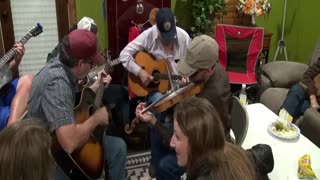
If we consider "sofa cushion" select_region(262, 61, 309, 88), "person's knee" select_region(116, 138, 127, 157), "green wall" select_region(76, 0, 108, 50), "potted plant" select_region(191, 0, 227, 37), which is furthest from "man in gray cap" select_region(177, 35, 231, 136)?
"green wall" select_region(76, 0, 108, 50)

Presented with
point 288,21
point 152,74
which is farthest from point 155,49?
point 288,21

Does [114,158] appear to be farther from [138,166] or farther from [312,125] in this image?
[312,125]

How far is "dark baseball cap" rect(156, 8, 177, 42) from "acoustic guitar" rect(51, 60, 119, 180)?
966 millimetres

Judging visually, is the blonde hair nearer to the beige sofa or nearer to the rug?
the rug

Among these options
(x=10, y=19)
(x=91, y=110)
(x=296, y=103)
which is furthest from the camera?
(x=10, y=19)

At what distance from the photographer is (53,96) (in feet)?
6.05

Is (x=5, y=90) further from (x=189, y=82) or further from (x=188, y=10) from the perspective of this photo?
(x=188, y=10)

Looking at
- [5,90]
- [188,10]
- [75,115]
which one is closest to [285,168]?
[75,115]

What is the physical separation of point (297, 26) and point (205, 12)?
1300 millimetres

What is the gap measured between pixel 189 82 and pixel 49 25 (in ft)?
7.24

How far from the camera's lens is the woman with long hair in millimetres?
1452

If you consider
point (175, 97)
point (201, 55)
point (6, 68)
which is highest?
point (201, 55)

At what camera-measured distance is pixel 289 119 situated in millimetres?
2213

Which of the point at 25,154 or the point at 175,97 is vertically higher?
the point at 25,154
